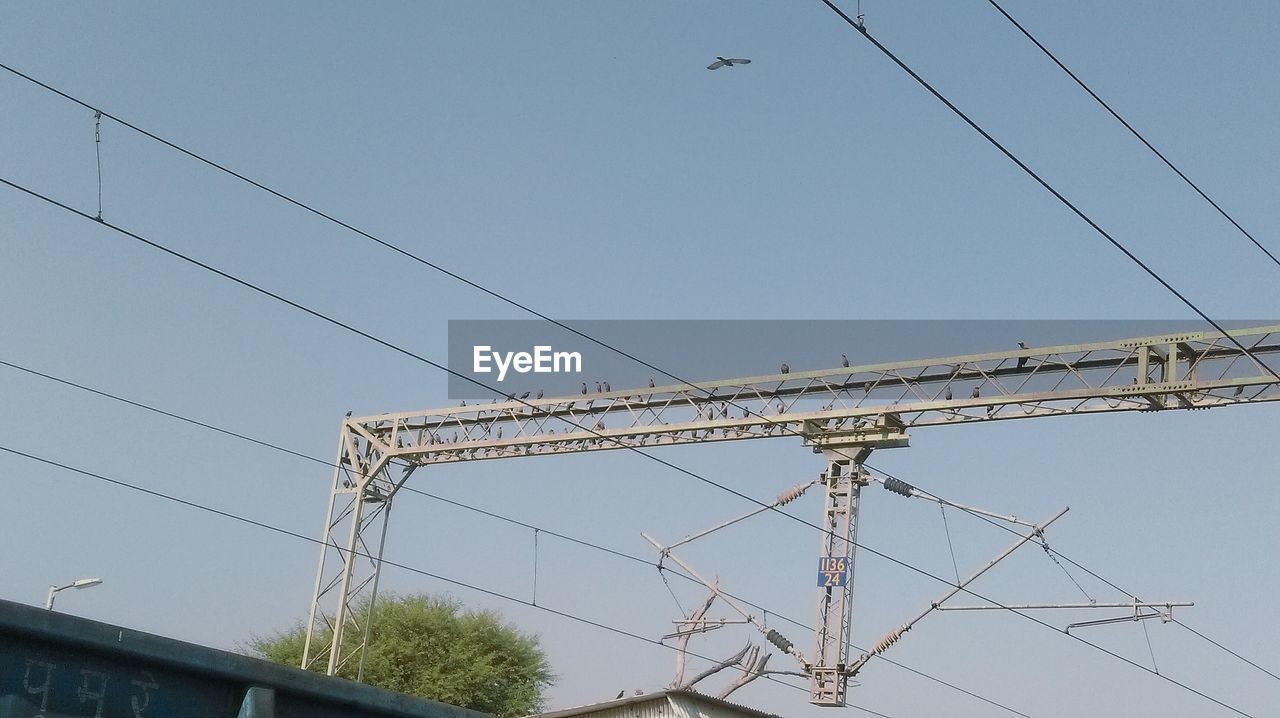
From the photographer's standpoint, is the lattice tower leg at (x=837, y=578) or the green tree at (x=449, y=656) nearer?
the lattice tower leg at (x=837, y=578)

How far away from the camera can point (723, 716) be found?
1867 centimetres

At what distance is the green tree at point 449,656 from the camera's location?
47562 millimetres

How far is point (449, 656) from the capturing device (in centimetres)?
4834

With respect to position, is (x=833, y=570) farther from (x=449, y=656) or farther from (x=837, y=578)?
(x=449, y=656)

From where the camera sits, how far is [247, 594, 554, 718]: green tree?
47.6 m

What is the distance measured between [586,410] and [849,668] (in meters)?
7.80

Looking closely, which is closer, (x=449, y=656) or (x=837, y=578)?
(x=837, y=578)

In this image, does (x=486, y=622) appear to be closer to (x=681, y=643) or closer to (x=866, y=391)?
(x=681, y=643)

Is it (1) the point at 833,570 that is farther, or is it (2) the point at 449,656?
(2) the point at 449,656

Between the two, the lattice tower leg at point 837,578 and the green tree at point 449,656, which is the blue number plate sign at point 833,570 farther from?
the green tree at point 449,656

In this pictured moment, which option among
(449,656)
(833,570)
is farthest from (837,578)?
(449,656)

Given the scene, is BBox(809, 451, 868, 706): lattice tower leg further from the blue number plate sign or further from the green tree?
the green tree

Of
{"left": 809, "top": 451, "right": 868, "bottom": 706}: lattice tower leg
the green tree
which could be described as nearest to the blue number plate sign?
{"left": 809, "top": 451, "right": 868, "bottom": 706}: lattice tower leg

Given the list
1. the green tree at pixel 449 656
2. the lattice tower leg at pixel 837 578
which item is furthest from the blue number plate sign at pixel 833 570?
the green tree at pixel 449 656
